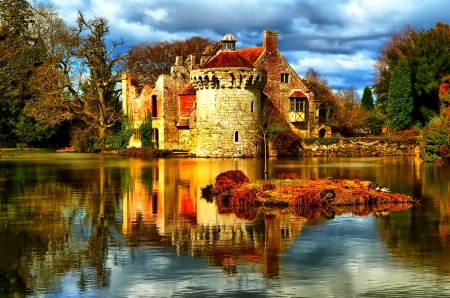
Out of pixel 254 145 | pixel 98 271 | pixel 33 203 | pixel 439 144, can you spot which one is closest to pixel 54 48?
pixel 254 145

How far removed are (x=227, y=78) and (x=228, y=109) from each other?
2399 millimetres

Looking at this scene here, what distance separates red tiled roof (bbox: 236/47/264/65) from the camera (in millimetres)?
59844

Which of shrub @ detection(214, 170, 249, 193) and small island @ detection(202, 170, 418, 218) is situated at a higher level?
shrub @ detection(214, 170, 249, 193)

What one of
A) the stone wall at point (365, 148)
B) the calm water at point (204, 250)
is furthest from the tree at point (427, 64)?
the calm water at point (204, 250)

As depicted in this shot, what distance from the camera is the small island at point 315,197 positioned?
69.6 ft

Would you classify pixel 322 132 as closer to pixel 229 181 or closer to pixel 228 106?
pixel 228 106

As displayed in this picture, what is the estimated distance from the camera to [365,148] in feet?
187

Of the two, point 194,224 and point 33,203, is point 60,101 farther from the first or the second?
point 194,224

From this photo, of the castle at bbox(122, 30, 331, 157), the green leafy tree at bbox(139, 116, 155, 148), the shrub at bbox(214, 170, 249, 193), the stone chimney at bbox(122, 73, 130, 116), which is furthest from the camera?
the stone chimney at bbox(122, 73, 130, 116)

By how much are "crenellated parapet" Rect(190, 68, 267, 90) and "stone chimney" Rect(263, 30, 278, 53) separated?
9.09m

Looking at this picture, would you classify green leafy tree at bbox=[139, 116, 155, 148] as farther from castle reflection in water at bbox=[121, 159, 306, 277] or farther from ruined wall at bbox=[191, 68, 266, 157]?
castle reflection in water at bbox=[121, 159, 306, 277]

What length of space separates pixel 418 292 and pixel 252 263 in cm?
345

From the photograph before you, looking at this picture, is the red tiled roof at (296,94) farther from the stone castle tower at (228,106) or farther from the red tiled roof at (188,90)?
the red tiled roof at (188,90)

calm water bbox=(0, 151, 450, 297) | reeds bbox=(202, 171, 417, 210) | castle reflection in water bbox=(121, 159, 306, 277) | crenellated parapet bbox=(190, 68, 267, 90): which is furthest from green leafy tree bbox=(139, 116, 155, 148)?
reeds bbox=(202, 171, 417, 210)
